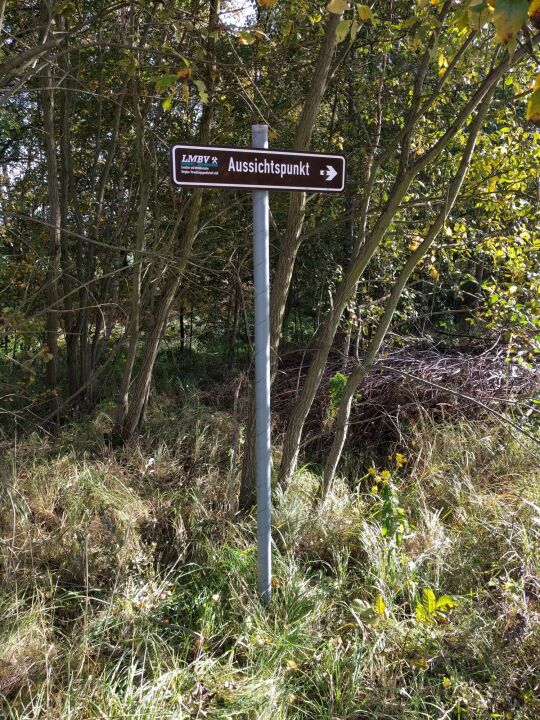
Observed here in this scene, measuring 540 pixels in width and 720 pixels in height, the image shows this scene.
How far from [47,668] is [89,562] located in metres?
Result: 0.73

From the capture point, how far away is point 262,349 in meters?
2.43

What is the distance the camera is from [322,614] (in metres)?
2.62

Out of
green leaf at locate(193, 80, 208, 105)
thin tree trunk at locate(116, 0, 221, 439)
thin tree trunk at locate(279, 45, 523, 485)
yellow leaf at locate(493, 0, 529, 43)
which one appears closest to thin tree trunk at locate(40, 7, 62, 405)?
thin tree trunk at locate(116, 0, 221, 439)

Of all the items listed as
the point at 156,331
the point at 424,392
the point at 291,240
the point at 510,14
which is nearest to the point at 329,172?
the point at 291,240

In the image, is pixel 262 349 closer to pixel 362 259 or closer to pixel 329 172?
pixel 329 172

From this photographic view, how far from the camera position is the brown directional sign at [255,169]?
2.15m

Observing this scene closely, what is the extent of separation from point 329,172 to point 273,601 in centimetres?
190

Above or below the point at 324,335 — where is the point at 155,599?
below

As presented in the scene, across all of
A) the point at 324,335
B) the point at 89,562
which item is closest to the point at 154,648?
the point at 89,562

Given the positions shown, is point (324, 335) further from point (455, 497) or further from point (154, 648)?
point (154, 648)

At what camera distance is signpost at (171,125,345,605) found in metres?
2.17

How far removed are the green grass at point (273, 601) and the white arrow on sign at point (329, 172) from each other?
1611mm

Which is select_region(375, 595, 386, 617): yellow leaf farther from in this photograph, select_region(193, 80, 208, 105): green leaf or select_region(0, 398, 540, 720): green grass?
select_region(193, 80, 208, 105): green leaf

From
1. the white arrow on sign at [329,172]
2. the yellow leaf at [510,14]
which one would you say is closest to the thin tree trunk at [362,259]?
the white arrow on sign at [329,172]
